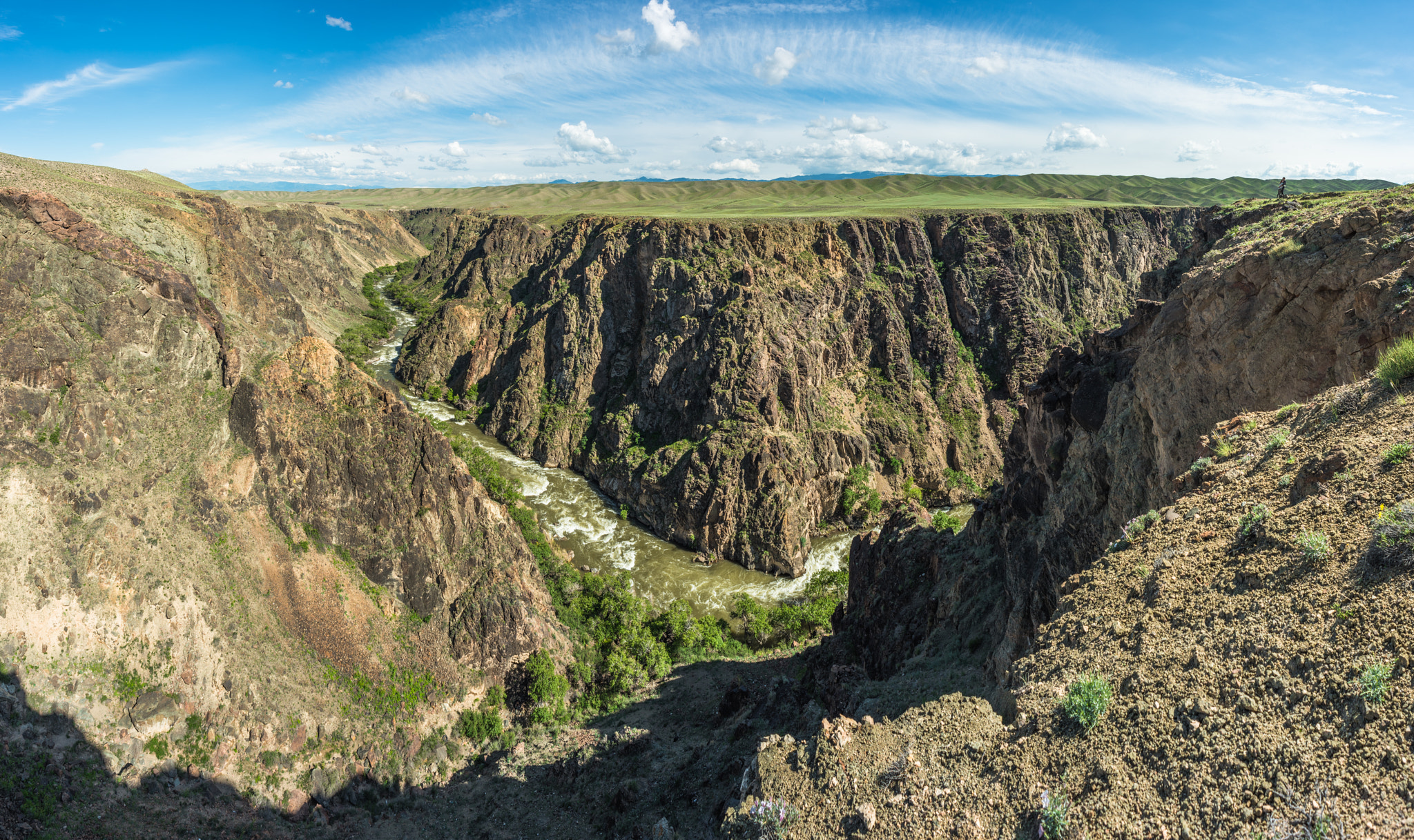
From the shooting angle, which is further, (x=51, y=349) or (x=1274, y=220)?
(x=51, y=349)

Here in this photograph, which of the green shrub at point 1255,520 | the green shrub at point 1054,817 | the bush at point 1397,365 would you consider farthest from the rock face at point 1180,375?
the green shrub at point 1054,817

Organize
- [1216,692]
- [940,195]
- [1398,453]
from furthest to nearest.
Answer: [940,195] < [1398,453] < [1216,692]

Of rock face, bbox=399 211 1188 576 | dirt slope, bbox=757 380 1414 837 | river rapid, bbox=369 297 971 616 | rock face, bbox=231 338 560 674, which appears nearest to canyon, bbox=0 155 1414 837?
dirt slope, bbox=757 380 1414 837

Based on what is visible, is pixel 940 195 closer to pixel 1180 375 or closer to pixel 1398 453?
pixel 1180 375

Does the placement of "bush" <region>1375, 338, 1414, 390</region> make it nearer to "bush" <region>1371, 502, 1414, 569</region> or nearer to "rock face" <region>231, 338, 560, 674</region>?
"bush" <region>1371, 502, 1414, 569</region>

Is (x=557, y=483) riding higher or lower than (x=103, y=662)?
lower

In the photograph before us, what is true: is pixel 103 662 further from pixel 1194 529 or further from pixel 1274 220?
pixel 1274 220

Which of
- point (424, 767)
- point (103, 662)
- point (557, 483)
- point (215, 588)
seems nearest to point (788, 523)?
point (557, 483)

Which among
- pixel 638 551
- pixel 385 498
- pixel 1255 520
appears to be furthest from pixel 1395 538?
pixel 638 551
